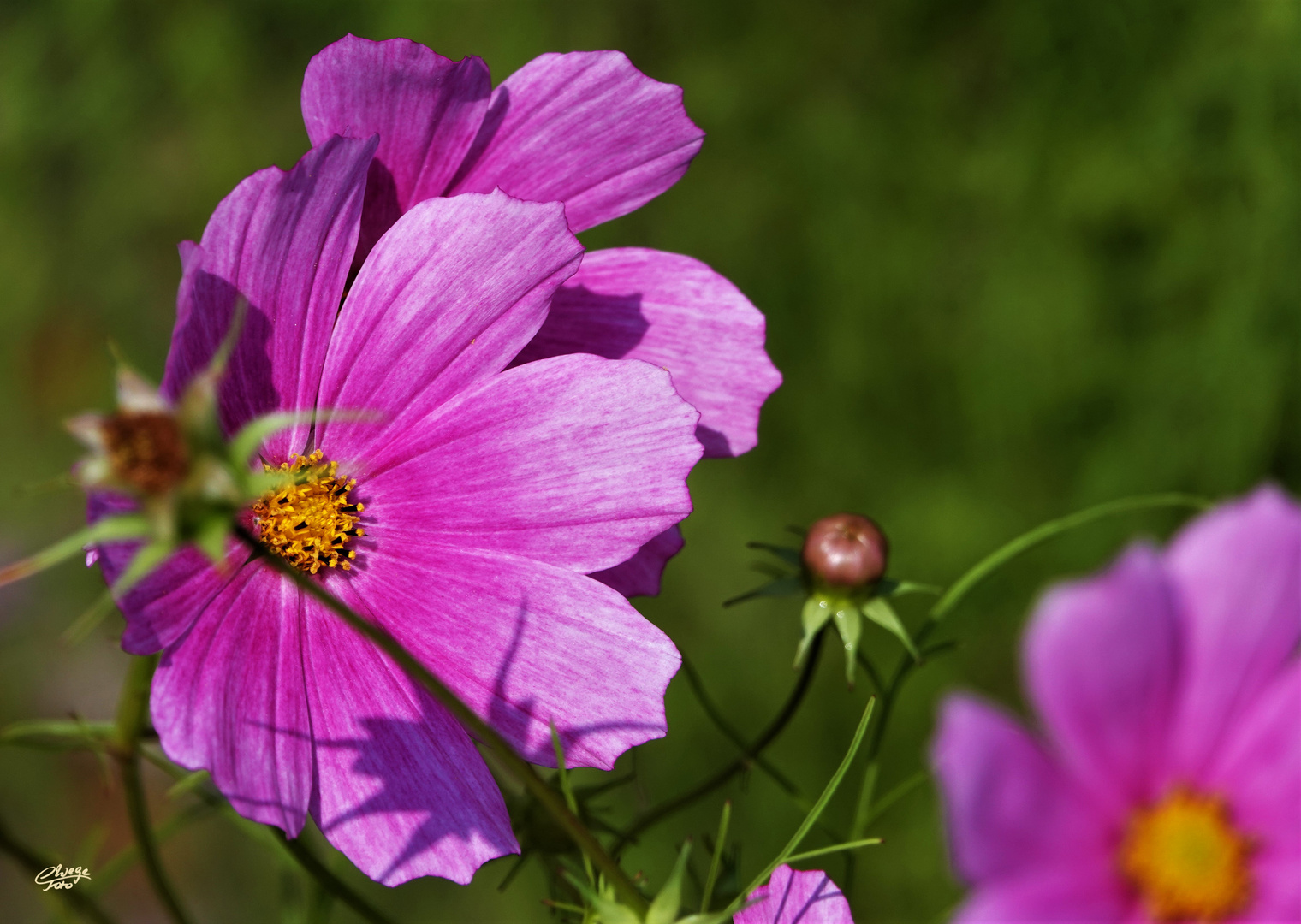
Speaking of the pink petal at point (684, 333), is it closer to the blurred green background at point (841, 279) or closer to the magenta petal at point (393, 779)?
the magenta petal at point (393, 779)

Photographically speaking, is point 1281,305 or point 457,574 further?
point 1281,305

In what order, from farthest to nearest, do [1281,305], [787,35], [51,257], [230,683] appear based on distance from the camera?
[51,257] → [787,35] → [1281,305] → [230,683]

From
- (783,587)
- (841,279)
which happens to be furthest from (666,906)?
(841,279)

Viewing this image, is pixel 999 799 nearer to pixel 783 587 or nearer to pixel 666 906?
pixel 666 906

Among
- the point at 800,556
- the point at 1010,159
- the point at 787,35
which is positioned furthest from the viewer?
the point at 787,35

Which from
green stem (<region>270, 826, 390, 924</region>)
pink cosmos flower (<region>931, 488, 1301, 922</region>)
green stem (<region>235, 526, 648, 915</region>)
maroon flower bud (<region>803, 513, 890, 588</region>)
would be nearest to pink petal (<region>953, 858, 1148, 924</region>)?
pink cosmos flower (<region>931, 488, 1301, 922</region>)

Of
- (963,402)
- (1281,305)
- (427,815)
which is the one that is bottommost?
(963,402)

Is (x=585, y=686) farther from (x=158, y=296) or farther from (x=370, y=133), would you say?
(x=158, y=296)

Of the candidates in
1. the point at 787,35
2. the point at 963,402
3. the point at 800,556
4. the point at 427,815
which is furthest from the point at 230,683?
the point at 787,35
